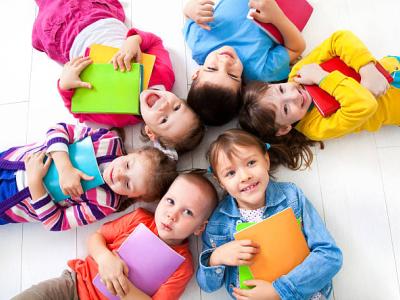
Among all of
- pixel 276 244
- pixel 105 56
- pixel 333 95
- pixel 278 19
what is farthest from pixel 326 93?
pixel 105 56

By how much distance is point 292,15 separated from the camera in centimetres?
118

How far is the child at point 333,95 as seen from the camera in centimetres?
104

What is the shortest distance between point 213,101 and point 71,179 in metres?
0.50

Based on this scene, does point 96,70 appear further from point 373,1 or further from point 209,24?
point 373,1

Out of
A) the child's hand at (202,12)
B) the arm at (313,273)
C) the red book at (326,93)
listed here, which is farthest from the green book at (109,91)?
the arm at (313,273)

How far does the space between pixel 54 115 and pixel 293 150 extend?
88 cm

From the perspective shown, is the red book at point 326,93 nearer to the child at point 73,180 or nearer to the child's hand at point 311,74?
the child's hand at point 311,74

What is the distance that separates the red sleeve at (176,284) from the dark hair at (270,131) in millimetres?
456

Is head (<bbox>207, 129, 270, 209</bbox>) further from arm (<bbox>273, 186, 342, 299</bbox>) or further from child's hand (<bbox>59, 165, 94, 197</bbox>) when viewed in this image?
child's hand (<bbox>59, 165, 94, 197</bbox>)

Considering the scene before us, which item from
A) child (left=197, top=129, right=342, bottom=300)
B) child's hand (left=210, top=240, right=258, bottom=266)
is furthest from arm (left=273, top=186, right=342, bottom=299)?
child's hand (left=210, top=240, right=258, bottom=266)

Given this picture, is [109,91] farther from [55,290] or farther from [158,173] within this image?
[55,290]

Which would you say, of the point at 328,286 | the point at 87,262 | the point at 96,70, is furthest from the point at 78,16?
the point at 328,286

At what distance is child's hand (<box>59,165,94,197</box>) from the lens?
3.59 ft

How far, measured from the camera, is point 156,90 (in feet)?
3.78
